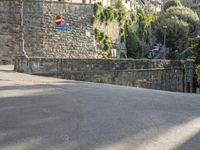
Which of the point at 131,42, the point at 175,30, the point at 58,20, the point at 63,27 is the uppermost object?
the point at 175,30

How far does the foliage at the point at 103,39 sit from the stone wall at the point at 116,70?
971 centimetres

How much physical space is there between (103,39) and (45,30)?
6.95 metres

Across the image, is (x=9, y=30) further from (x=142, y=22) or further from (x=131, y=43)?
(x=142, y=22)

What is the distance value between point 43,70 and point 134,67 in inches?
214

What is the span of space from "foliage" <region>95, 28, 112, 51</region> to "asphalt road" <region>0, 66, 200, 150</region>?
25.5m

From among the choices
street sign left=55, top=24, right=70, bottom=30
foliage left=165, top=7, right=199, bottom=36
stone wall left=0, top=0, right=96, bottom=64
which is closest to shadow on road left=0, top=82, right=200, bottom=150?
stone wall left=0, top=0, right=96, bottom=64

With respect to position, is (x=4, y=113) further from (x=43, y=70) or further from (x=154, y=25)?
(x=154, y=25)

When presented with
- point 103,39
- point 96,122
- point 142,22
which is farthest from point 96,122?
point 142,22

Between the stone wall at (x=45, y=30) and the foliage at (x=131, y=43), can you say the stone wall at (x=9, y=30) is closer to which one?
the stone wall at (x=45, y=30)

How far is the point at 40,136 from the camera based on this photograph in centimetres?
602

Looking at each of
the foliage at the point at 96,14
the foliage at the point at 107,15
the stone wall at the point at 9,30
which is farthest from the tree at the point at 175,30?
the stone wall at the point at 9,30

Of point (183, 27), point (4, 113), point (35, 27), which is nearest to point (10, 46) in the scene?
point (35, 27)

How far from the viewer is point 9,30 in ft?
96.5

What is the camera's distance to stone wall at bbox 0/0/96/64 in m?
29.4
